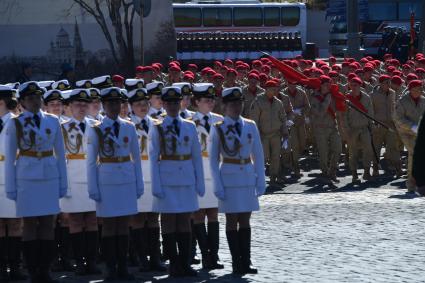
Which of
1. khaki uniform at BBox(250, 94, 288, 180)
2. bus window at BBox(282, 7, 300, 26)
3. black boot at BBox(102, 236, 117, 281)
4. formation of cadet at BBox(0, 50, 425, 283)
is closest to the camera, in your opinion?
formation of cadet at BBox(0, 50, 425, 283)

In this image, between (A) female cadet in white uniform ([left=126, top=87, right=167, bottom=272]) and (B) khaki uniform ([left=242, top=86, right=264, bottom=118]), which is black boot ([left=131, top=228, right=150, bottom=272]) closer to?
(A) female cadet in white uniform ([left=126, top=87, right=167, bottom=272])

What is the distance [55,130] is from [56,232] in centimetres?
158

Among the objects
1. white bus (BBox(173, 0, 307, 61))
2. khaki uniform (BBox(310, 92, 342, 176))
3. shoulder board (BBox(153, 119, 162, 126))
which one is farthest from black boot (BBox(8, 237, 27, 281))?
white bus (BBox(173, 0, 307, 61))

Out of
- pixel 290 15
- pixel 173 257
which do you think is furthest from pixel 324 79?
pixel 290 15

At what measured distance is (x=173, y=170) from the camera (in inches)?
460

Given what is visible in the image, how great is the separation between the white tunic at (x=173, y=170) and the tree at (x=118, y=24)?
65.3 ft

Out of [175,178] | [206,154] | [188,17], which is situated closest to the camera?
[175,178]

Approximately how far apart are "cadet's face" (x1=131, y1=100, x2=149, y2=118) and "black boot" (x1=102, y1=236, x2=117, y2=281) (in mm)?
1391

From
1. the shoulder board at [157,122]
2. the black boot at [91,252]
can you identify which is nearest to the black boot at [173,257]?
the black boot at [91,252]

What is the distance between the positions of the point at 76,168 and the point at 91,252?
83 centimetres

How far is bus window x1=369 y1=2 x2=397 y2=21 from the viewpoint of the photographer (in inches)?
2048

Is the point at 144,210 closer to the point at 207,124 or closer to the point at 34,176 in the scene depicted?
the point at 207,124

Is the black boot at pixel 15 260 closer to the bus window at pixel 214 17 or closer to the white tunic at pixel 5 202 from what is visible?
the white tunic at pixel 5 202

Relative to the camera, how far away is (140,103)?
12.4 m
